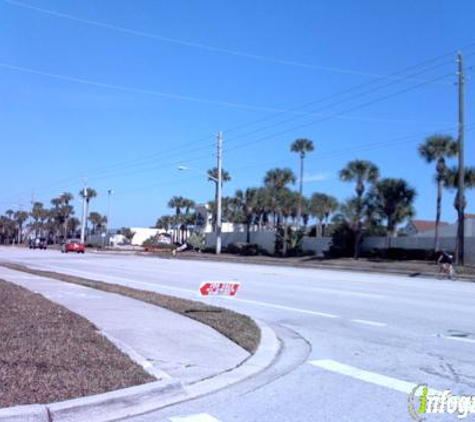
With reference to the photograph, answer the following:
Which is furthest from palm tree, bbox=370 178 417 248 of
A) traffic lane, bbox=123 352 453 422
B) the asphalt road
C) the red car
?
traffic lane, bbox=123 352 453 422

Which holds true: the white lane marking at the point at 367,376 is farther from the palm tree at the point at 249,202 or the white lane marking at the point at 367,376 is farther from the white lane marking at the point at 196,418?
the palm tree at the point at 249,202

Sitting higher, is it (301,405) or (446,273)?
(446,273)

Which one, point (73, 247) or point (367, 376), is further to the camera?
point (73, 247)

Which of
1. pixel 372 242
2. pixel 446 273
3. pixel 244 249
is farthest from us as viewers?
pixel 244 249

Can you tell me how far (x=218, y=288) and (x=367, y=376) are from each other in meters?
4.37

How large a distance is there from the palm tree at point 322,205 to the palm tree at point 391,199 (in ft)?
123

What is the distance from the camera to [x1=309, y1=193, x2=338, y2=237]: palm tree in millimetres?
90581

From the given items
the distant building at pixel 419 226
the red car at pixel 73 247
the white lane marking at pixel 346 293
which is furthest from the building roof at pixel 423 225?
the white lane marking at pixel 346 293

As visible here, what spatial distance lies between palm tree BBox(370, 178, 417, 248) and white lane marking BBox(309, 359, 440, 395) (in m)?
43.1

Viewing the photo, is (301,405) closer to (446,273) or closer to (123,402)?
(123,402)

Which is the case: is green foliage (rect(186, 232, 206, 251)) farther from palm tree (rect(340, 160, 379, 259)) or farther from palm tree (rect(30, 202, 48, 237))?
palm tree (rect(30, 202, 48, 237))

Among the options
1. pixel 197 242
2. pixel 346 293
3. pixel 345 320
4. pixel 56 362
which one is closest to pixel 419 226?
pixel 197 242

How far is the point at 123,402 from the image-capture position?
5953 mm

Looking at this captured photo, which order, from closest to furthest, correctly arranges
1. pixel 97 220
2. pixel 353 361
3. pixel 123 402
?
pixel 123 402
pixel 353 361
pixel 97 220
